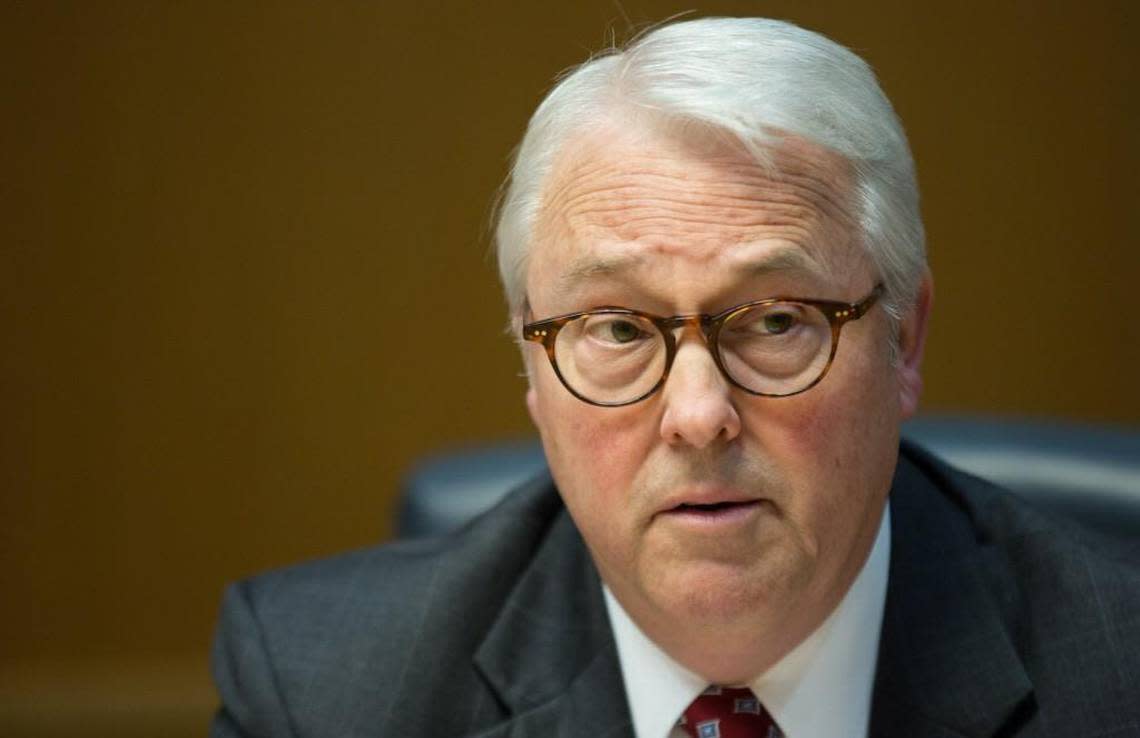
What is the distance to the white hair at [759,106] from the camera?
169 cm

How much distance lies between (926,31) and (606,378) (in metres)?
2.22

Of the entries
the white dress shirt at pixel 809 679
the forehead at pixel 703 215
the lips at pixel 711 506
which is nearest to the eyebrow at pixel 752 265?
the forehead at pixel 703 215

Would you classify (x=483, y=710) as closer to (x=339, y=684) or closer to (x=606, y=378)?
(x=339, y=684)

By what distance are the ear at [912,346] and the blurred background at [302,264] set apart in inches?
72.8

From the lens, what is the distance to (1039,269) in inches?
145

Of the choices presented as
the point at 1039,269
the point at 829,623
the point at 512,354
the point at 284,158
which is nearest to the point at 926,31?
the point at 1039,269

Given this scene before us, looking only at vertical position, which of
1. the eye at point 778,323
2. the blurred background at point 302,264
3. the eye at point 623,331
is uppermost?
the eye at point 623,331

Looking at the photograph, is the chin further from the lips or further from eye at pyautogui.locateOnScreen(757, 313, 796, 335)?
eye at pyautogui.locateOnScreen(757, 313, 796, 335)

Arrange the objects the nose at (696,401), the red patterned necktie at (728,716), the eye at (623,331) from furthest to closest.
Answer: the red patterned necktie at (728,716) < the eye at (623,331) < the nose at (696,401)

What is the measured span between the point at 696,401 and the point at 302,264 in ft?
7.62

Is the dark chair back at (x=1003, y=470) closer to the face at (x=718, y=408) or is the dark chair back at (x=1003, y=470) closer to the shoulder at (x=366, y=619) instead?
the shoulder at (x=366, y=619)

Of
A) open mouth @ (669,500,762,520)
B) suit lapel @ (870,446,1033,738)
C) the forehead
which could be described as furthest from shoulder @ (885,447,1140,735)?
the forehead

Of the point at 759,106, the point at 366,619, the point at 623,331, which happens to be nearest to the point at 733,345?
the point at 623,331

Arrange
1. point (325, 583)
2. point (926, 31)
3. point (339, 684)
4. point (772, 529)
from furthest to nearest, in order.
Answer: point (926, 31), point (325, 583), point (339, 684), point (772, 529)
